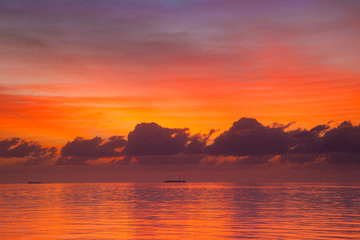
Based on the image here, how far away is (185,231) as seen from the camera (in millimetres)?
50031

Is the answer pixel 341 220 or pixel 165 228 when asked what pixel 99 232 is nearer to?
pixel 165 228

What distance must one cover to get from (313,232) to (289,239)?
673 cm

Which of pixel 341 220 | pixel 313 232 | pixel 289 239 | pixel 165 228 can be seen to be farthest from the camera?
pixel 341 220

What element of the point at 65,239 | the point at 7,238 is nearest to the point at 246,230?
the point at 65,239

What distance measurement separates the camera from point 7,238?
144 feet

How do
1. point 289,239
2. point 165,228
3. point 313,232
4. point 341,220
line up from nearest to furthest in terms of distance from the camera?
point 289,239 < point 313,232 < point 165,228 < point 341,220

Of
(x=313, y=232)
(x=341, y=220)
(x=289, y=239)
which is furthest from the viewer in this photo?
(x=341, y=220)

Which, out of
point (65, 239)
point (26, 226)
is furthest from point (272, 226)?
point (26, 226)

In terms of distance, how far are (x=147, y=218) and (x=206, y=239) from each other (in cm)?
2343

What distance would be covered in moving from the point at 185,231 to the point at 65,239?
13180 mm

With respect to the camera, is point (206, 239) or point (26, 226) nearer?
point (206, 239)

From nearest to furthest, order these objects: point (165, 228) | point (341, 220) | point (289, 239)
Result: point (289, 239) < point (165, 228) < point (341, 220)

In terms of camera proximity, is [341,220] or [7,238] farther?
[341,220]

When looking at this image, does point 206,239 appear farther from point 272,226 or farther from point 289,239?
point 272,226
